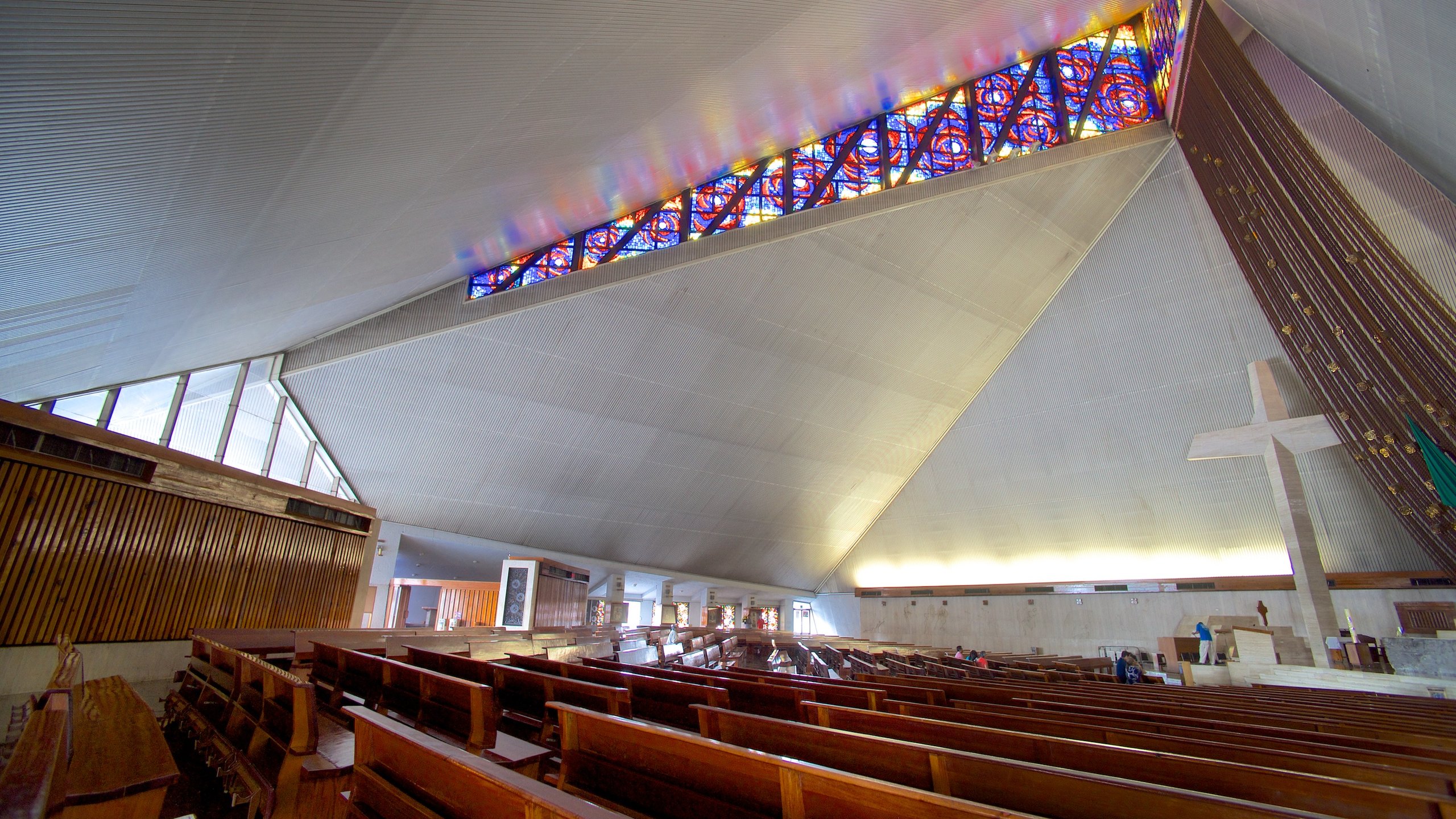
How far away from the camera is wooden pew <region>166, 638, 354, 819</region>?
5.51ft

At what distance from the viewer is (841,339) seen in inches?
490

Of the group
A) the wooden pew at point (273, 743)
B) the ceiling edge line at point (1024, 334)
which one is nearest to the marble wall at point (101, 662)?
the wooden pew at point (273, 743)

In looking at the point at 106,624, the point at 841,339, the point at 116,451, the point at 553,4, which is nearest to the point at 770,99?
the point at 553,4

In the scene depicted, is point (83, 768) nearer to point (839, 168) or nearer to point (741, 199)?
point (741, 199)

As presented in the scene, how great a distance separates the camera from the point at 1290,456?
10.8 meters

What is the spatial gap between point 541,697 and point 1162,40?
45.2 feet

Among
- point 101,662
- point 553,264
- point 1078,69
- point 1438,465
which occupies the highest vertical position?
point 1078,69

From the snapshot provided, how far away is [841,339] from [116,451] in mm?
10604

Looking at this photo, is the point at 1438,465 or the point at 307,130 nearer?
the point at 307,130

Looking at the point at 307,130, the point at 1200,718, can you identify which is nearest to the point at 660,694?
the point at 1200,718

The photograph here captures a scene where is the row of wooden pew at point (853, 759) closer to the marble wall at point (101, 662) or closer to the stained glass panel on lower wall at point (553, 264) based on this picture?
the marble wall at point (101, 662)

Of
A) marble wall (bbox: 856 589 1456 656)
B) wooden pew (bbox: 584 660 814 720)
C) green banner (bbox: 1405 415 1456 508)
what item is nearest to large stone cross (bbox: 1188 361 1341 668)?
marble wall (bbox: 856 589 1456 656)

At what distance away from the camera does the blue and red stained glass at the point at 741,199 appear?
Answer: 10.9m

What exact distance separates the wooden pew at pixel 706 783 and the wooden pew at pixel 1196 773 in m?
0.61
